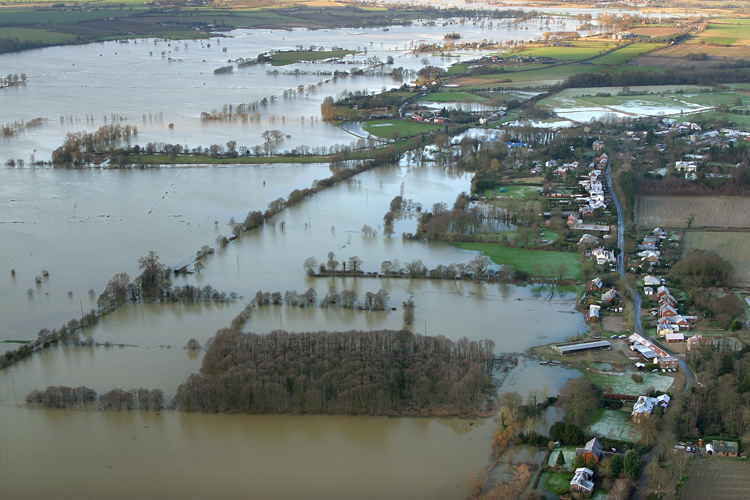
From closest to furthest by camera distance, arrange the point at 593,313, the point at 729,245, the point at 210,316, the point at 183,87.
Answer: the point at 593,313
the point at 210,316
the point at 729,245
the point at 183,87

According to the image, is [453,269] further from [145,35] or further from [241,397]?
[145,35]

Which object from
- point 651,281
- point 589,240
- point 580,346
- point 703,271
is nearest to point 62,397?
point 580,346

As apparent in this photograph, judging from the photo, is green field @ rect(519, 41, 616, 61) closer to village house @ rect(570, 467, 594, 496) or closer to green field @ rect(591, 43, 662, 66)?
green field @ rect(591, 43, 662, 66)

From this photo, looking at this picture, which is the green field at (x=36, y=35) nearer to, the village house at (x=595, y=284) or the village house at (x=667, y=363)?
the village house at (x=595, y=284)

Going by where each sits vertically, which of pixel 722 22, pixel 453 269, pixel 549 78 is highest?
pixel 722 22

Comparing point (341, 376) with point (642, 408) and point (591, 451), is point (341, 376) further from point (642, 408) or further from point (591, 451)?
point (642, 408)

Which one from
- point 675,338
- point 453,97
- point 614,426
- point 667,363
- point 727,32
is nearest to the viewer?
point 614,426

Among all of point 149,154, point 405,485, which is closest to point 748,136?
point 149,154
